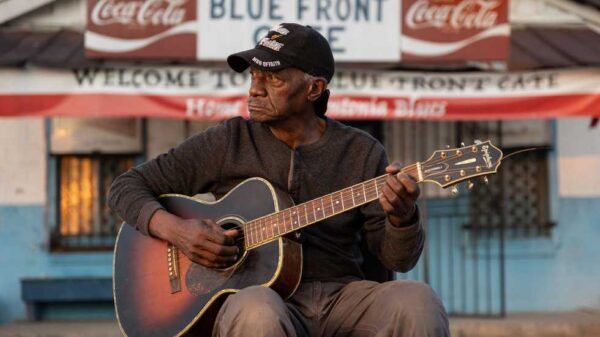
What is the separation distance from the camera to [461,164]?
363 cm

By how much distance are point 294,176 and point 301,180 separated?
29mm

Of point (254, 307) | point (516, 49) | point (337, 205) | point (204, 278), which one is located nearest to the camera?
point (254, 307)

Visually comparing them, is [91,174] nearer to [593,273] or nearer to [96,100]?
[96,100]

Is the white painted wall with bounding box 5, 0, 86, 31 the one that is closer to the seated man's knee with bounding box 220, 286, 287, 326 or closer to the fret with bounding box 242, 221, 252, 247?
the fret with bounding box 242, 221, 252, 247

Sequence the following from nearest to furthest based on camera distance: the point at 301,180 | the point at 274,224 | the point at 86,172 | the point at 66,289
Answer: the point at 274,224 → the point at 301,180 → the point at 66,289 → the point at 86,172

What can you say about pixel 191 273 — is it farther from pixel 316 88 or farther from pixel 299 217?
pixel 316 88

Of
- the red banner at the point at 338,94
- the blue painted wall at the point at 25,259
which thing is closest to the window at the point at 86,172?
the blue painted wall at the point at 25,259

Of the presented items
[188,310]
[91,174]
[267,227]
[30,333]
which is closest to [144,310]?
[188,310]

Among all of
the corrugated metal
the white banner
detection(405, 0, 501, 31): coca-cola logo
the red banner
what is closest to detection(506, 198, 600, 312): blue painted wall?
the corrugated metal

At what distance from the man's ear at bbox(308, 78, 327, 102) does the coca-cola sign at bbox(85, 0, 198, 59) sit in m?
4.98

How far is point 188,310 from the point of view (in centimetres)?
415

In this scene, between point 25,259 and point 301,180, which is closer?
point 301,180

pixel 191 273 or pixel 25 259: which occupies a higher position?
pixel 191 273

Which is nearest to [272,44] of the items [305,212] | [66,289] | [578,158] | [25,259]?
[305,212]
